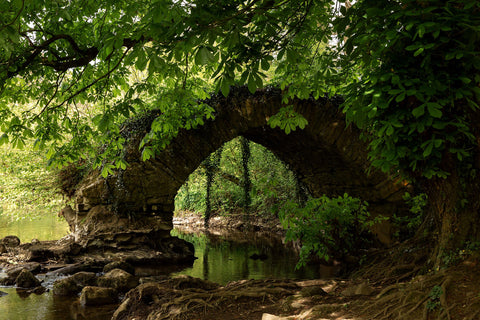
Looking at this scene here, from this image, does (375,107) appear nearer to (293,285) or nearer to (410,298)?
(410,298)

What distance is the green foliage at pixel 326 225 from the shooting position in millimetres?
5356

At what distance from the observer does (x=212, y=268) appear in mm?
8750

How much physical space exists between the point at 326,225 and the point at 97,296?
13.1 ft

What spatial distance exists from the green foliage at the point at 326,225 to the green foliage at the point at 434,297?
92.7 inches

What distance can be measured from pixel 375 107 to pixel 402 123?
1.21 feet

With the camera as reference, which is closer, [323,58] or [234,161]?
[323,58]

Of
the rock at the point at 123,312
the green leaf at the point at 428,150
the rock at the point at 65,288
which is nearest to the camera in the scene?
the green leaf at the point at 428,150

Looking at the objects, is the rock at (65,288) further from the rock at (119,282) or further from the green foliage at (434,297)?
the green foliage at (434,297)

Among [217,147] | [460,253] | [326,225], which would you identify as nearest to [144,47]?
[460,253]

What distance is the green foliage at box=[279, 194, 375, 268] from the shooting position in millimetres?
5356

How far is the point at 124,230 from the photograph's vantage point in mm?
9047

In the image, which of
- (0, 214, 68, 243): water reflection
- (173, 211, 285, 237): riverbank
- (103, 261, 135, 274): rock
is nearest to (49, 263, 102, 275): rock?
(103, 261, 135, 274): rock

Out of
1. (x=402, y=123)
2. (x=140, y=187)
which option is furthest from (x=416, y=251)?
(x=140, y=187)

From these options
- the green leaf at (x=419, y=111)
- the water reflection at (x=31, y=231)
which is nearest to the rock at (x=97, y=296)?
the green leaf at (x=419, y=111)
